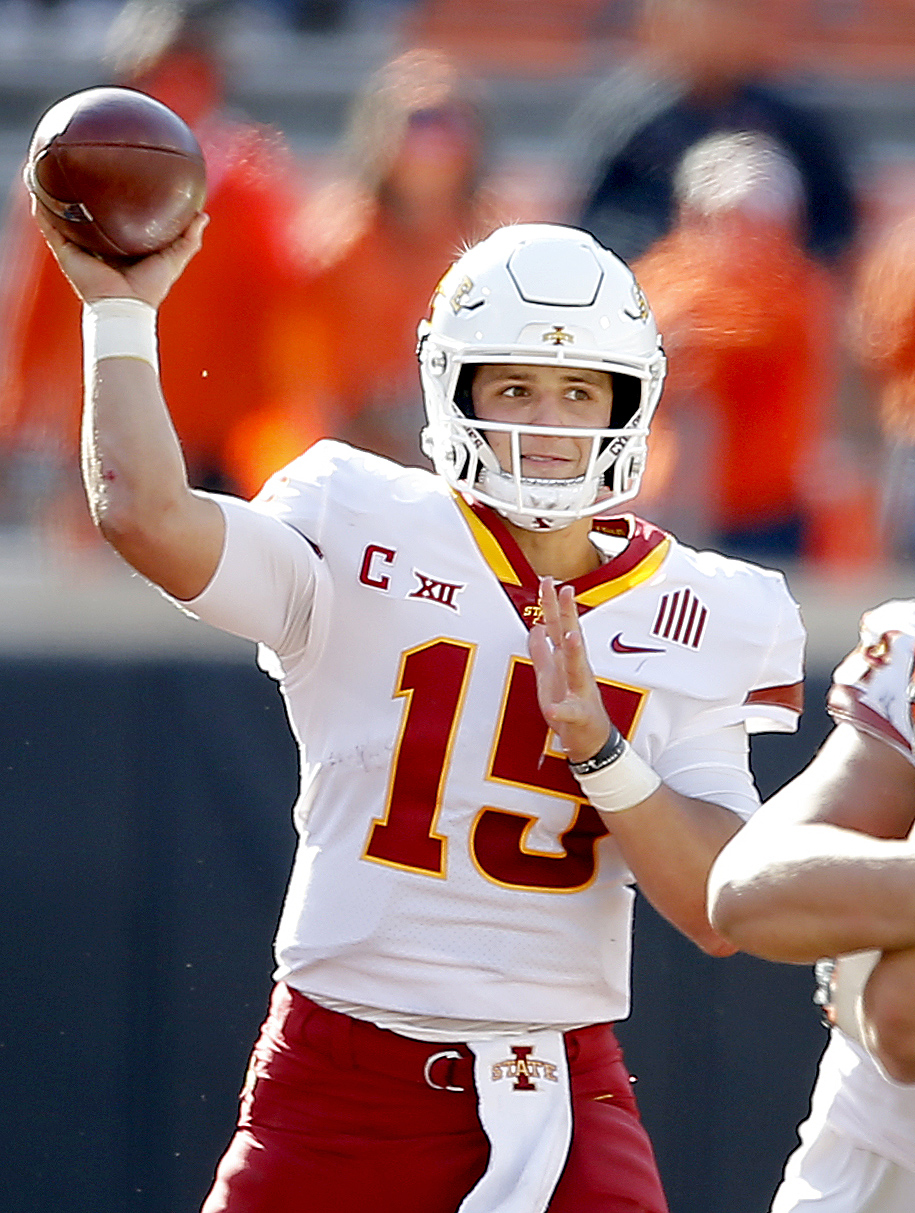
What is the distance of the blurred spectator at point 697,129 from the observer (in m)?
4.95

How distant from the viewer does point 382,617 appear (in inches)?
108

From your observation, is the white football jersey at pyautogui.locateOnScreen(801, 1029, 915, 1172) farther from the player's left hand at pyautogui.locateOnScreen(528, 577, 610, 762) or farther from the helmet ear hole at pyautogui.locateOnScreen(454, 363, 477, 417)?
the helmet ear hole at pyautogui.locateOnScreen(454, 363, 477, 417)

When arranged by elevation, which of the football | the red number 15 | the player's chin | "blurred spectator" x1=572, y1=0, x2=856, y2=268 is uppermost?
"blurred spectator" x1=572, y1=0, x2=856, y2=268

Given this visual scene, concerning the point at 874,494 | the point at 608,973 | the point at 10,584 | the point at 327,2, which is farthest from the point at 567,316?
the point at 327,2

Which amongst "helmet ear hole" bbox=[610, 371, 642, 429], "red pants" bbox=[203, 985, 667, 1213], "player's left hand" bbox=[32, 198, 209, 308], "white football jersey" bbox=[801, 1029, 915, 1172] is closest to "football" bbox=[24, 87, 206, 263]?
"player's left hand" bbox=[32, 198, 209, 308]

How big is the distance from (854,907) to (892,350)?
276 centimetres

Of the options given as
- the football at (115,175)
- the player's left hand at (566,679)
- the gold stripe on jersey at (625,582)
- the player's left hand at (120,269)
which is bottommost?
the player's left hand at (566,679)

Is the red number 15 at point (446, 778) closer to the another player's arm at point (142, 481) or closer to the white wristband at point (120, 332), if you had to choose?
the another player's arm at point (142, 481)

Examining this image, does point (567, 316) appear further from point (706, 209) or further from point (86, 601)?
point (706, 209)

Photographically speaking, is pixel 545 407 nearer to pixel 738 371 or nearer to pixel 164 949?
pixel 164 949

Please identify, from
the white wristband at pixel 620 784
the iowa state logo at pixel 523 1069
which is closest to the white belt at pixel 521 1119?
the iowa state logo at pixel 523 1069

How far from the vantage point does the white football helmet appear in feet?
9.21

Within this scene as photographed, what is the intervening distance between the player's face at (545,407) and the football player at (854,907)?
2.23 feet

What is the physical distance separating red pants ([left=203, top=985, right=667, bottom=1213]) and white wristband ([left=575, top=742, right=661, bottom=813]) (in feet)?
1.27
